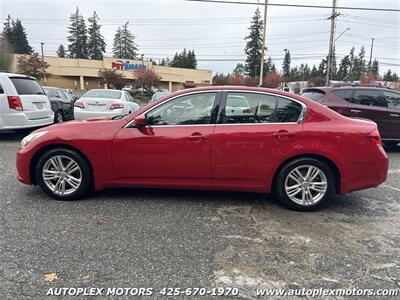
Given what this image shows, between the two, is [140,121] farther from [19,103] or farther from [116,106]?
[116,106]

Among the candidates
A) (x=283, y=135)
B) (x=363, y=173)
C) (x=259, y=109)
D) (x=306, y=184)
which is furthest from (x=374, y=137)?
(x=259, y=109)

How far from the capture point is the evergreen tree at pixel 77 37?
86.1 m

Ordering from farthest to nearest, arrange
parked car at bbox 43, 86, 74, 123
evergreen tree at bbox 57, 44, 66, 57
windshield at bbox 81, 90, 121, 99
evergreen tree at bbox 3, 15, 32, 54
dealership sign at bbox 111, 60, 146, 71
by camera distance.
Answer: evergreen tree at bbox 57, 44, 66, 57, evergreen tree at bbox 3, 15, 32, 54, dealership sign at bbox 111, 60, 146, 71, parked car at bbox 43, 86, 74, 123, windshield at bbox 81, 90, 121, 99

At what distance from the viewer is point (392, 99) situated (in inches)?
319

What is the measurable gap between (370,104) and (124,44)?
3430 inches

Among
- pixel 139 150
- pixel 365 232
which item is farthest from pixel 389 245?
pixel 139 150

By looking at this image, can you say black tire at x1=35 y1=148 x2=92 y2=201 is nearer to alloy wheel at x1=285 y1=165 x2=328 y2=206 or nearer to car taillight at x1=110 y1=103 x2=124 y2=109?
alloy wheel at x1=285 y1=165 x2=328 y2=206

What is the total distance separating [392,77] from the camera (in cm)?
10038

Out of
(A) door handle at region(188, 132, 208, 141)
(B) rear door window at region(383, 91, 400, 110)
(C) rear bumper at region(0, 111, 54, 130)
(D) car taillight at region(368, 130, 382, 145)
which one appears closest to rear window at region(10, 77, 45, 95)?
(C) rear bumper at region(0, 111, 54, 130)

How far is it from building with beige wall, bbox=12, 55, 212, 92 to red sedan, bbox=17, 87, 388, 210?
5831cm

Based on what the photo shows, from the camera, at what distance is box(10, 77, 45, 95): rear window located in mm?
7804

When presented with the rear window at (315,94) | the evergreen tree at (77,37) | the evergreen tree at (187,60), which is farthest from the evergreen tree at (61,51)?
the rear window at (315,94)

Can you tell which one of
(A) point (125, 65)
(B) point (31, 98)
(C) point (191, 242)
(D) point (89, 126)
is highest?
(A) point (125, 65)

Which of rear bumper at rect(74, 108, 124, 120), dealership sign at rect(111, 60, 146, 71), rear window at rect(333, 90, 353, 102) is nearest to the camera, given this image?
rear window at rect(333, 90, 353, 102)
